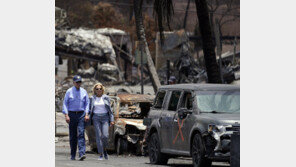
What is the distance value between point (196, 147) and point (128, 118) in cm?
595

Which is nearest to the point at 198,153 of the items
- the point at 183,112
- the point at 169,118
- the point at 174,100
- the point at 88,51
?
the point at 183,112

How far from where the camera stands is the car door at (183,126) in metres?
15.3

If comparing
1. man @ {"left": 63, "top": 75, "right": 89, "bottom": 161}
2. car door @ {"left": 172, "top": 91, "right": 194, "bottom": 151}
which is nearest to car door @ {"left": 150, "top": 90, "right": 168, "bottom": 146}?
car door @ {"left": 172, "top": 91, "right": 194, "bottom": 151}

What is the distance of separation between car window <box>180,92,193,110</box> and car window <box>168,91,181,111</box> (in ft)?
0.85

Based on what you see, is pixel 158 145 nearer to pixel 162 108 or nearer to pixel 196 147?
pixel 162 108

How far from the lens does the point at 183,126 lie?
50.9ft

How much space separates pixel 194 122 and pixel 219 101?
96cm

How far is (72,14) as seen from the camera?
281 ft

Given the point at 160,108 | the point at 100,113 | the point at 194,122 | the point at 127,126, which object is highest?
the point at 160,108

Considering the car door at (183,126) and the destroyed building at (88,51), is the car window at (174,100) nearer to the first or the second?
the car door at (183,126)

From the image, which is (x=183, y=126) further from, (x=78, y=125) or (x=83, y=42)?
(x=83, y=42)

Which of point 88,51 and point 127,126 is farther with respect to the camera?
point 88,51

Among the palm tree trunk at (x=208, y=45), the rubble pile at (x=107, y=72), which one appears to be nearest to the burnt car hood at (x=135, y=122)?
the palm tree trunk at (x=208, y=45)
